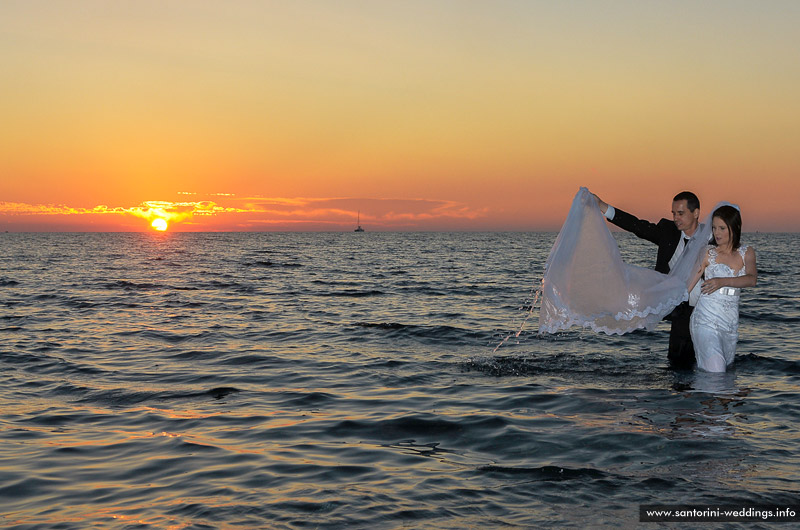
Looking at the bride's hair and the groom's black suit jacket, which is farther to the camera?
the groom's black suit jacket

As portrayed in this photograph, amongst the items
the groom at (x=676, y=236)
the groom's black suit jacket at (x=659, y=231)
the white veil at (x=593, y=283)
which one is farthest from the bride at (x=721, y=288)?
the groom's black suit jacket at (x=659, y=231)

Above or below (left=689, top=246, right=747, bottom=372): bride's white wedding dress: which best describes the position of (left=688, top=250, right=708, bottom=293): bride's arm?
above

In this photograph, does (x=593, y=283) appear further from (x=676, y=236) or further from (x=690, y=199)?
(x=690, y=199)

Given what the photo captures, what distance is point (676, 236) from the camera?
34.0ft

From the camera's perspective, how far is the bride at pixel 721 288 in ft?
30.0

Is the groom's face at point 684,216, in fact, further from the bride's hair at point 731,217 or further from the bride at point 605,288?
the bride's hair at point 731,217

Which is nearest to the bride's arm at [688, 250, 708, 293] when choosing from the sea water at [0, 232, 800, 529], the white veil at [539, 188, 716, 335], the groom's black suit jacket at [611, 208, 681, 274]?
the white veil at [539, 188, 716, 335]

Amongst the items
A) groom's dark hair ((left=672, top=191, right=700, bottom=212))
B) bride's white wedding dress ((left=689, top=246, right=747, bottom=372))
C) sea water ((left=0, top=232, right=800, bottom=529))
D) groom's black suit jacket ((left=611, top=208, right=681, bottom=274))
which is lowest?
Answer: sea water ((left=0, top=232, right=800, bottom=529))

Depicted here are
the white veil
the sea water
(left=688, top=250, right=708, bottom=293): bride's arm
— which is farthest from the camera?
the white veil

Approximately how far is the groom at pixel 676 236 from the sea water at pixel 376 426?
1.69ft

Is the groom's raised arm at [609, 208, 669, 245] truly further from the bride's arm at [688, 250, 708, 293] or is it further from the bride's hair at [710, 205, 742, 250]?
the bride's hair at [710, 205, 742, 250]

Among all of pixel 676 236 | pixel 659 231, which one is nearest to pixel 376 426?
pixel 659 231

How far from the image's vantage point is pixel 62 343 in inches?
619

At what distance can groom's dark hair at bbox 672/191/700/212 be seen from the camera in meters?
9.69
